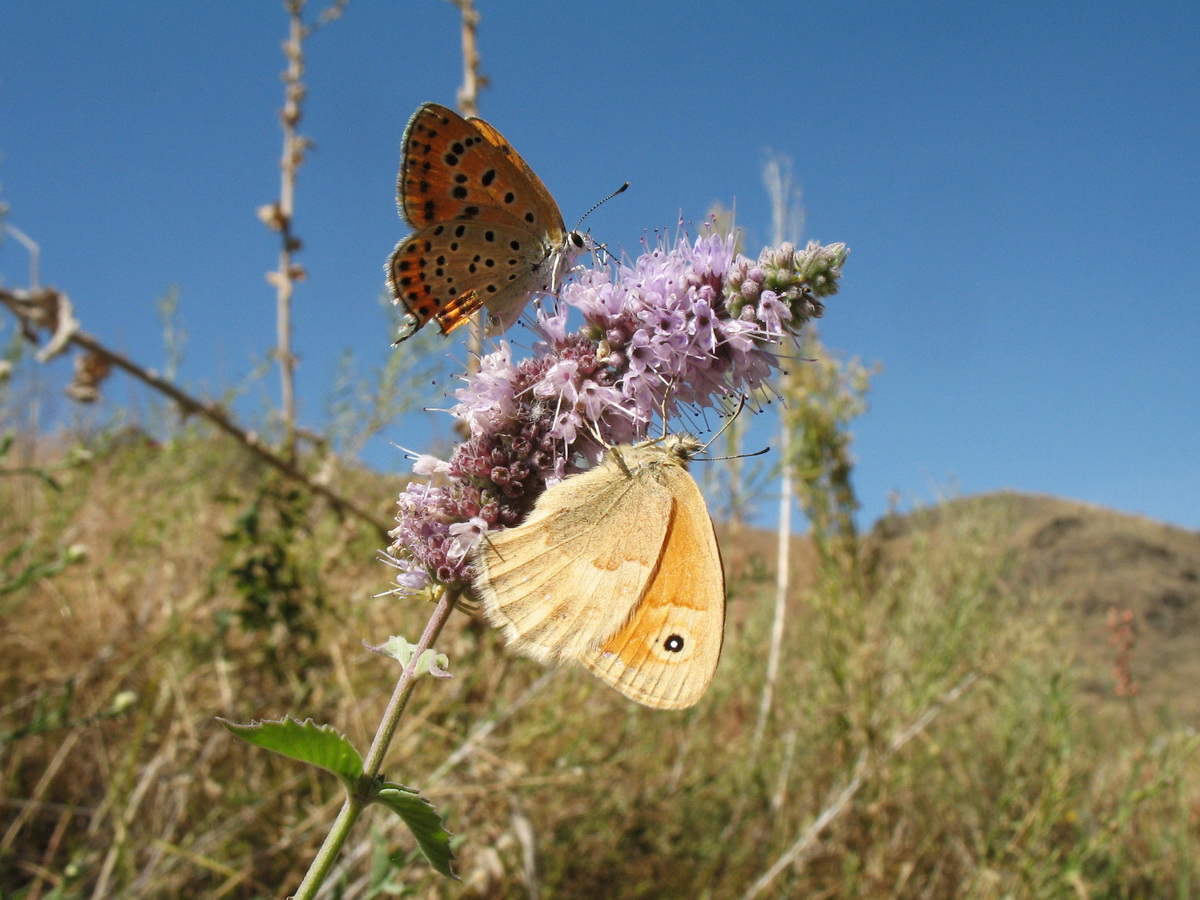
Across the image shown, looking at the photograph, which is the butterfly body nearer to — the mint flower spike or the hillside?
the mint flower spike

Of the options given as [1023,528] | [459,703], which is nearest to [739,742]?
[459,703]

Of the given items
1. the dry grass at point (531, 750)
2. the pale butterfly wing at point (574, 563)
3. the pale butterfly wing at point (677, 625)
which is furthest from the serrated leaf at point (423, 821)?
the dry grass at point (531, 750)

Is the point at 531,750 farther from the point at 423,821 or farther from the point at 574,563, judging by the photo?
the point at 423,821

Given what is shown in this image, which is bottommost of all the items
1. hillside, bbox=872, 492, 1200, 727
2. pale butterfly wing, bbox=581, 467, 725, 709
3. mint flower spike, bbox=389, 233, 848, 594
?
pale butterfly wing, bbox=581, 467, 725, 709

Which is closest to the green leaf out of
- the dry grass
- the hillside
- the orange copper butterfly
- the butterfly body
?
the butterfly body

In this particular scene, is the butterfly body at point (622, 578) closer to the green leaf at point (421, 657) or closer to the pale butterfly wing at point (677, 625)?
the pale butterfly wing at point (677, 625)

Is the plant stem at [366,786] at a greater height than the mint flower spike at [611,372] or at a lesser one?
lesser
